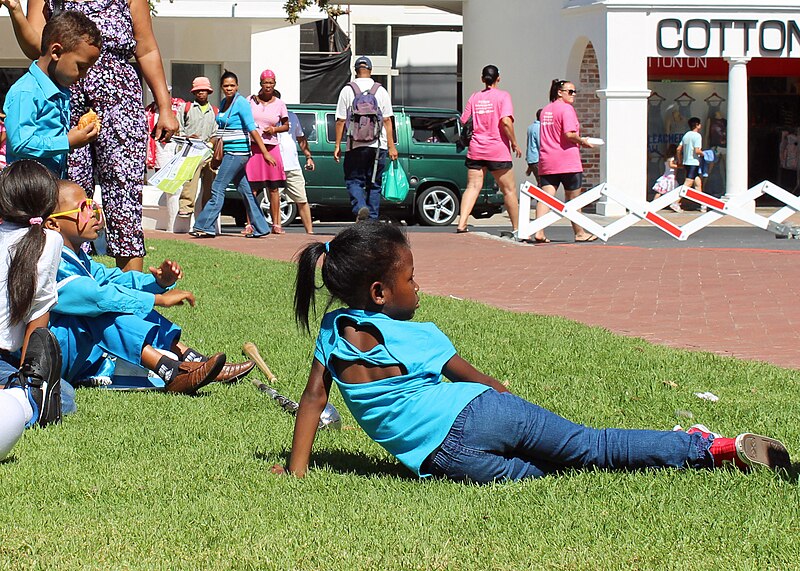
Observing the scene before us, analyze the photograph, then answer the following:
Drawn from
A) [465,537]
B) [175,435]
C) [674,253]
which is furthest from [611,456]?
[674,253]

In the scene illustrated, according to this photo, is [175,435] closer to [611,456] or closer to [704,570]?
[611,456]

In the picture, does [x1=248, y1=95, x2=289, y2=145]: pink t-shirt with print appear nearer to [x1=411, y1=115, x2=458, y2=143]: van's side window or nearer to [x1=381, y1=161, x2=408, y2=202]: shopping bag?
[x1=381, y1=161, x2=408, y2=202]: shopping bag

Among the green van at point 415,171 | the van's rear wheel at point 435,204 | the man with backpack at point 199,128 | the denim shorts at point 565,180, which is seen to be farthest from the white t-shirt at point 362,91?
the van's rear wheel at point 435,204

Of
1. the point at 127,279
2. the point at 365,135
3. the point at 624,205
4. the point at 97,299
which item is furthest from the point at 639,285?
the point at 97,299

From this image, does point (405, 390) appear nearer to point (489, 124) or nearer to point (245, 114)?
point (245, 114)

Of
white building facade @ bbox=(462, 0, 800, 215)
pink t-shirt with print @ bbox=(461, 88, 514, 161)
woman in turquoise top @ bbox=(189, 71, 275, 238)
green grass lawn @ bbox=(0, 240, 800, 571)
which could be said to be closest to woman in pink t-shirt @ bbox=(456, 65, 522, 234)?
pink t-shirt with print @ bbox=(461, 88, 514, 161)

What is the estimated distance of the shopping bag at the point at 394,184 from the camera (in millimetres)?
15375

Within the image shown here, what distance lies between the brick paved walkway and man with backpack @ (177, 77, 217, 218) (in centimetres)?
110

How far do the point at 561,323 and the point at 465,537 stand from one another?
4777 millimetres

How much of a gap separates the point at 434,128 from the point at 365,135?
494cm

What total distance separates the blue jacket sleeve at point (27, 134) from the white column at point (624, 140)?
16.9m

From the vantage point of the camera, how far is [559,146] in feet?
50.0

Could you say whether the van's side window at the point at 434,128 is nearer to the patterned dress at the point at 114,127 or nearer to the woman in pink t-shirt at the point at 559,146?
the woman in pink t-shirt at the point at 559,146

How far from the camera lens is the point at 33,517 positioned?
155 inches
